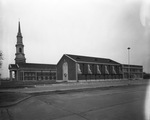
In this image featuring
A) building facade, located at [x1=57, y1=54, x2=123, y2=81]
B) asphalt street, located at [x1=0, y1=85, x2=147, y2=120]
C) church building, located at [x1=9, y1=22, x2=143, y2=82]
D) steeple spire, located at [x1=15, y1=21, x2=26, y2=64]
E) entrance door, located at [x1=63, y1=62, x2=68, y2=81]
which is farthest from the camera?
steeple spire, located at [x1=15, y1=21, x2=26, y2=64]

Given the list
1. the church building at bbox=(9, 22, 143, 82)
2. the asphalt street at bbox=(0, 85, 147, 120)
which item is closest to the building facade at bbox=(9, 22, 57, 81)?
the church building at bbox=(9, 22, 143, 82)

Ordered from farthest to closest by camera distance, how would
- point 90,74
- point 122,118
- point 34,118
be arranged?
point 90,74
point 34,118
point 122,118

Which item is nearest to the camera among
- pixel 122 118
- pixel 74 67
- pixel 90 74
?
pixel 122 118

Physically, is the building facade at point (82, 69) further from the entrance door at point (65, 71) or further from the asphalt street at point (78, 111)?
the asphalt street at point (78, 111)

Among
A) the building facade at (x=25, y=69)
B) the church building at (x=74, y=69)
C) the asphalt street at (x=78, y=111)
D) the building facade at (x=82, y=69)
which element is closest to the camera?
the asphalt street at (x=78, y=111)

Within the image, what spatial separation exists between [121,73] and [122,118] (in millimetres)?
60653

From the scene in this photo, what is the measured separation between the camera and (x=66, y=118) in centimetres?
659

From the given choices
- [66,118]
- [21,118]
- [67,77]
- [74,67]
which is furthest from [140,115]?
[67,77]

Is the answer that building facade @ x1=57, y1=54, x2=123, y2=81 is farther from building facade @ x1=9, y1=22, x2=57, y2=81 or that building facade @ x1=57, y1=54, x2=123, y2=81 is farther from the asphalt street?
the asphalt street

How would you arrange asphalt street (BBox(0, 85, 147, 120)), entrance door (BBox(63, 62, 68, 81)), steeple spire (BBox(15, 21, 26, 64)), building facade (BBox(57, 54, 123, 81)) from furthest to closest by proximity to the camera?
steeple spire (BBox(15, 21, 26, 64)) < entrance door (BBox(63, 62, 68, 81)) < building facade (BBox(57, 54, 123, 81)) < asphalt street (BBox(0, 85, 147, 120))

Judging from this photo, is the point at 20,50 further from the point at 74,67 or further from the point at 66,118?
the point at 66,118

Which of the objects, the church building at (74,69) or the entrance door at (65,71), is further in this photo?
the entrance door at (65,71)

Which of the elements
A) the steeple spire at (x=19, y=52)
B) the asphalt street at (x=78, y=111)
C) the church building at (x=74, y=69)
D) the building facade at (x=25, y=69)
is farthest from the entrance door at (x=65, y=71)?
the steeple spire at (x=19, y=52)

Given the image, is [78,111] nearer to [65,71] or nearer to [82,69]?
[82,69]
